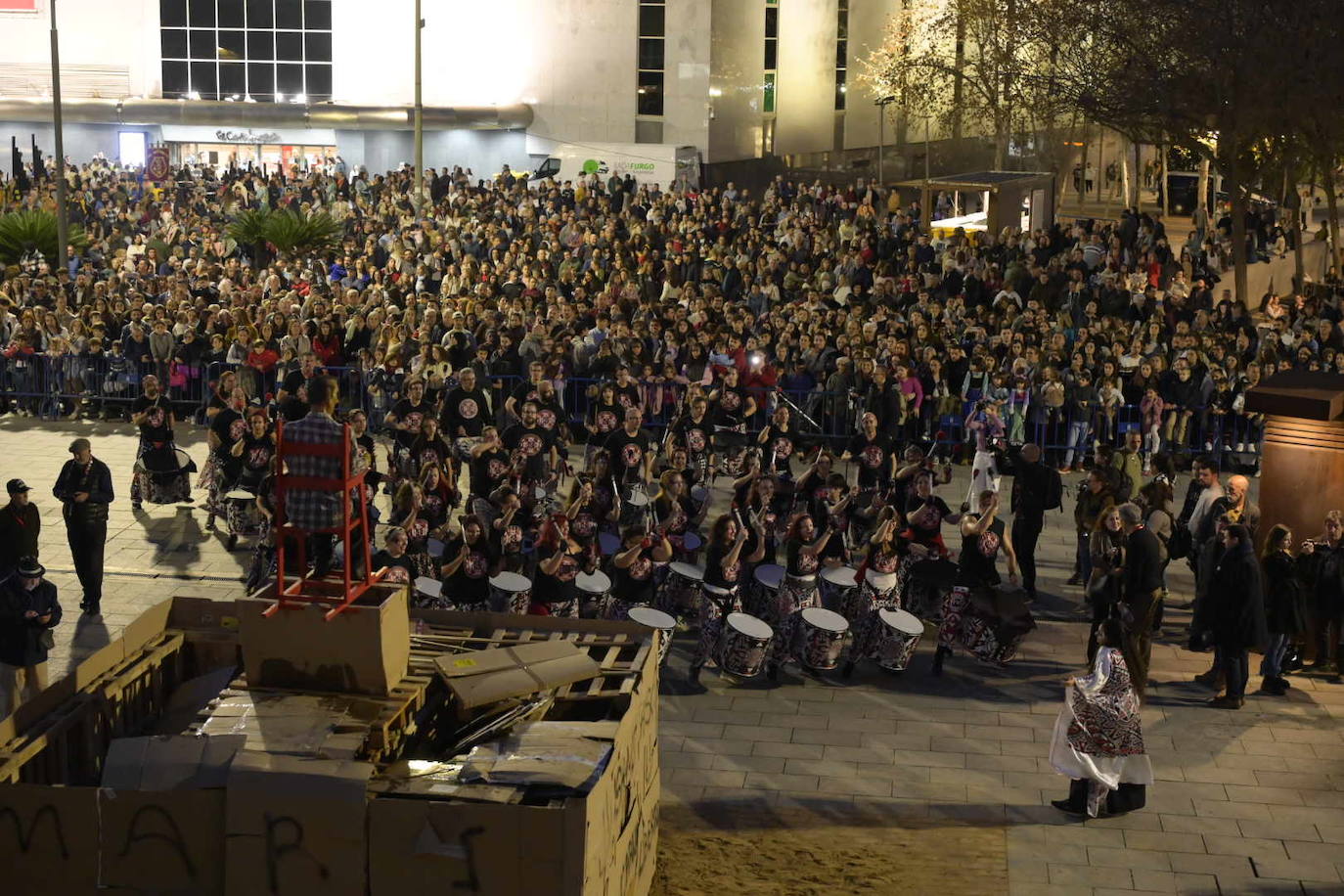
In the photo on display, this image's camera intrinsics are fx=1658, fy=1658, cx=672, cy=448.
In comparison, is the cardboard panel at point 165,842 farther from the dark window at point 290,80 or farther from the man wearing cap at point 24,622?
the dark window at point 290,80

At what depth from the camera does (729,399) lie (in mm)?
19062

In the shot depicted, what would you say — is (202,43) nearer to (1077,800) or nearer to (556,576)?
(556,576)

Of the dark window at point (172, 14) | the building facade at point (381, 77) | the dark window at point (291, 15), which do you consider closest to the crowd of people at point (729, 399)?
the building facade at point (381, 77)

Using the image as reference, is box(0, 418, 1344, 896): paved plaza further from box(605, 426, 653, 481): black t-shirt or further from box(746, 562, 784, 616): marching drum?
box(605, 426, 653, 481): black t-shirt

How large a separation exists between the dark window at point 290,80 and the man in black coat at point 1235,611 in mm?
43599

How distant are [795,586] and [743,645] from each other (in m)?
0.84

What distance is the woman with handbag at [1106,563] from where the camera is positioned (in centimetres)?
1336

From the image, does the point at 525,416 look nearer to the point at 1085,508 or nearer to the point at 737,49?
the point at 1085,508

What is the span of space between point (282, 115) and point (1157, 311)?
3339cm

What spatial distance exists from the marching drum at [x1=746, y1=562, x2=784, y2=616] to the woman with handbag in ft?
8.43

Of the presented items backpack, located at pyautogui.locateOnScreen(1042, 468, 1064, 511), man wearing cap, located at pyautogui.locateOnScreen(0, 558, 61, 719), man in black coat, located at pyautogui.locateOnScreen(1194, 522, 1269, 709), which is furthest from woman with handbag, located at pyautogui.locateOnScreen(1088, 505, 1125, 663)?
man wearing cap, located at pyautogui.locateOnScreen(0, 558, 61, 719)

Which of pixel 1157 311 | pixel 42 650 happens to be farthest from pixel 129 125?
pixel 42 650

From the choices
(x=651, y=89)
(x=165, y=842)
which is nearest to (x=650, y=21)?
(x=651, y=89)

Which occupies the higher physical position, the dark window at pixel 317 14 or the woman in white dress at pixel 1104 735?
the dark window at pixel 317 14
